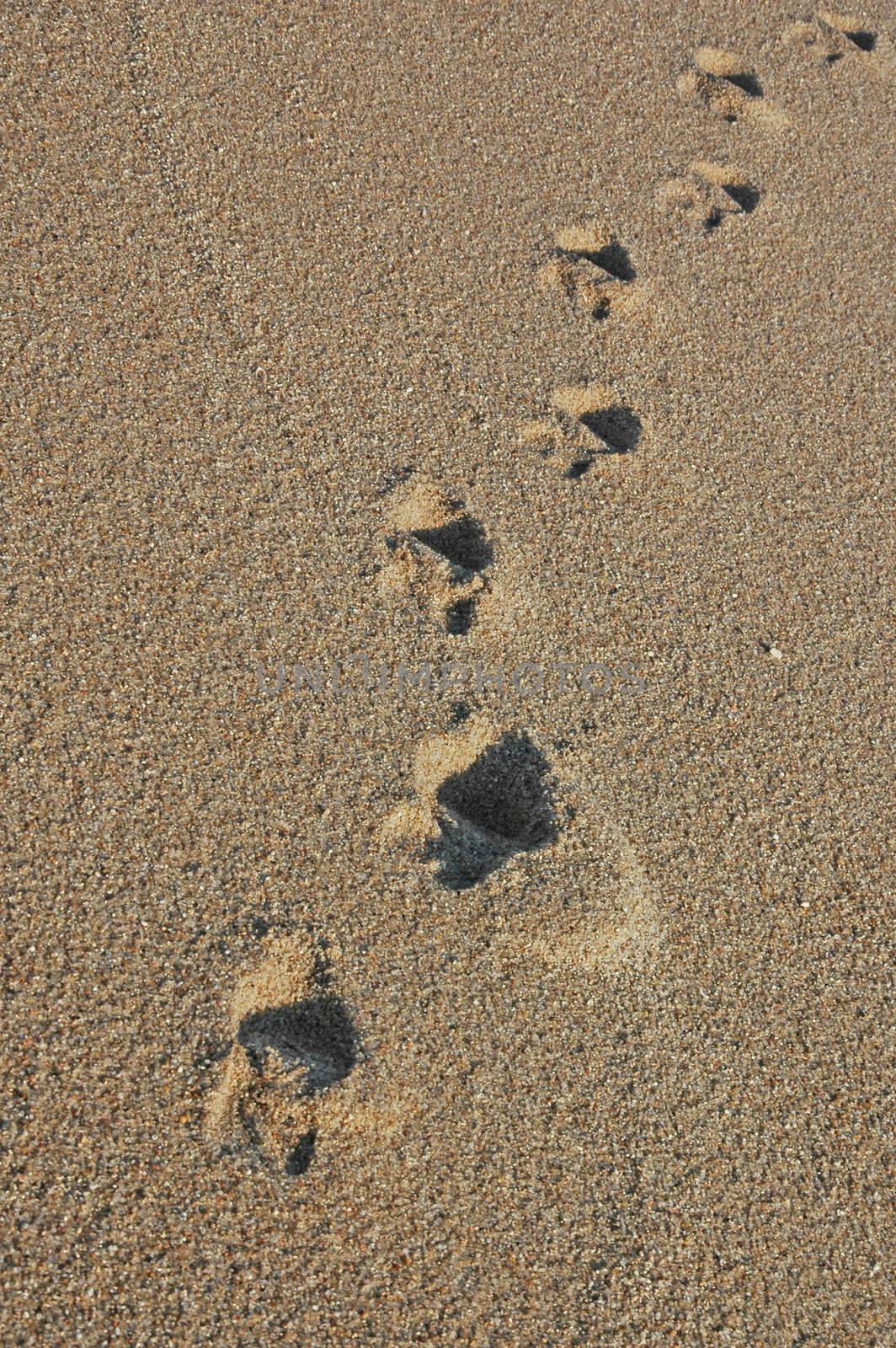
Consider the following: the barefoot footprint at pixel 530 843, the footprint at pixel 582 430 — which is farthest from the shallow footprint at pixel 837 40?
the barefoot footprint at pixel 530 843

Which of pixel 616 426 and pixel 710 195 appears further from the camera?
pixel 710 195

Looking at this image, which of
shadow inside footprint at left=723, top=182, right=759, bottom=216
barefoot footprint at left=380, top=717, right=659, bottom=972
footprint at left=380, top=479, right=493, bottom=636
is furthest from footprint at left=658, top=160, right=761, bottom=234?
barefoot footprint at left=380, top=717, right=659, bottom=972

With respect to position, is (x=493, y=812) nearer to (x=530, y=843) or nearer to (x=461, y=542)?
(x=530, y=843)

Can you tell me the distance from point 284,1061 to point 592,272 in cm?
227

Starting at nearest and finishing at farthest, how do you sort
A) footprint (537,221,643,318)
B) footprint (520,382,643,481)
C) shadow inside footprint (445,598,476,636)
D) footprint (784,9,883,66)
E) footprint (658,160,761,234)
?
shadow inside footprint (445,598,476,636) < footprint (520,382,643,481) < footprint (537,221,643,318) < footprint (658,160,761,234) < footprint (784,9,883,66)

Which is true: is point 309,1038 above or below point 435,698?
below

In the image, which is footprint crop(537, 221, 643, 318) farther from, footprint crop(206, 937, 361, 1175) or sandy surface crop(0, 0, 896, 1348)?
Answer: footprint crop(206, 937, 361, 1175)

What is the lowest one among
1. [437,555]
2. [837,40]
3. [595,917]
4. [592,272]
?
[595,917]

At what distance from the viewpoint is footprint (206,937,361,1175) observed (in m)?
1.91

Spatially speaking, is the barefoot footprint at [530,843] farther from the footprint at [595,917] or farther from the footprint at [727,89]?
the footprint at [727,89]

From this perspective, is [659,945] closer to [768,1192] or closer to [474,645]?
[768,1192]

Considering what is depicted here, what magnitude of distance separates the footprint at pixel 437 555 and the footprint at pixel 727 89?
1.94 metres

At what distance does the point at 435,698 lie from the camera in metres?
2.44

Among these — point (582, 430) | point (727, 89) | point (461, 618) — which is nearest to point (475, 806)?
point (461, 618)
